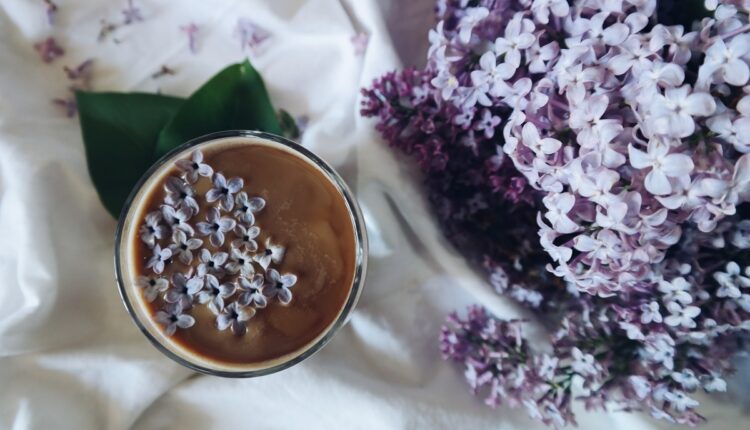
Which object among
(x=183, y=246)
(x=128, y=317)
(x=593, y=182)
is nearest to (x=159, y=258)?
(x=183, y=246)

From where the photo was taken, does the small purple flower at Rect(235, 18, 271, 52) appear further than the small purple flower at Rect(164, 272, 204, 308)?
Yes

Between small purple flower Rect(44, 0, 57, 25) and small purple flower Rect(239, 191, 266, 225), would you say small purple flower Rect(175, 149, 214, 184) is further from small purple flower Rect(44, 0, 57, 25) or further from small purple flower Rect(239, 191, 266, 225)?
small purple flower Rect(44, 0, 57, 25)

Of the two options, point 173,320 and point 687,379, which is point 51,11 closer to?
point 173,320

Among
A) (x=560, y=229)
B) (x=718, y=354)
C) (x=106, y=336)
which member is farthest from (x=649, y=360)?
(x=106, y=336)

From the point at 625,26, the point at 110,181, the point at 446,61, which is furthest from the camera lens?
the point at 110,181

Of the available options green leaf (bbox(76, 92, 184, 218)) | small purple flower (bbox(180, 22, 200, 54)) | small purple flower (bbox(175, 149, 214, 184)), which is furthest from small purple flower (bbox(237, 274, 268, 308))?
small purple flower (bbox(180, 22, 200, 54))

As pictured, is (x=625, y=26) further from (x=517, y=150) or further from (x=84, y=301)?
(x=84, y=301)

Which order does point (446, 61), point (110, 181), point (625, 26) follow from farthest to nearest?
point (110, 181), point (446, 61), point (625, 26)
